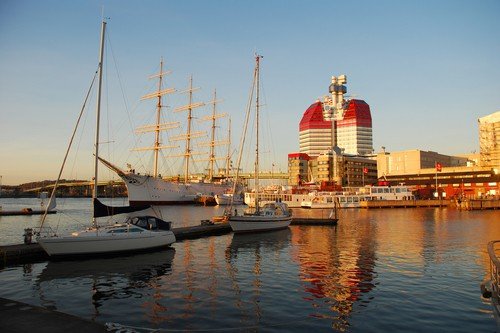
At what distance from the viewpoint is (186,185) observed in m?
140

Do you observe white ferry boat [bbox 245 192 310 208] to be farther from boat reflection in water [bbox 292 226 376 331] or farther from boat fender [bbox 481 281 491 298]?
boat fender [bbox 481 281 491 298]

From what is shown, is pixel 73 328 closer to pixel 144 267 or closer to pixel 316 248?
pixel 144 267

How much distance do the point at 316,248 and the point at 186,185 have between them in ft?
360

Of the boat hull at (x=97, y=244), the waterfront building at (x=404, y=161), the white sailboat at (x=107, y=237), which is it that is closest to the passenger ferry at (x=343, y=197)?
the waterfront building at (x=404, y=161)

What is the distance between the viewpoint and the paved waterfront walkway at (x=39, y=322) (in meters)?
11.5

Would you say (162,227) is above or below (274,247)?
above

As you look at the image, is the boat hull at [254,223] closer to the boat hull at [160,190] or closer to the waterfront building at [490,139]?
the boat hull at [160,190]

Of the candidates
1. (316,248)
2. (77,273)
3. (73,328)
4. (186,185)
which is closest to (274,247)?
(316,248)

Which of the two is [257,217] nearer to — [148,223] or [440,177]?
[148,223]

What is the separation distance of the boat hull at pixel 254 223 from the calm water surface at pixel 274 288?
9046 millimetres

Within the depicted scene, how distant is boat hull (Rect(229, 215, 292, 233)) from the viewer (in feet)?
Result: 142

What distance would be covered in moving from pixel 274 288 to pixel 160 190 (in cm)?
10941

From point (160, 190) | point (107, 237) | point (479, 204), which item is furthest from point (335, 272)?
point (160, 190)

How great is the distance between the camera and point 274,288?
19922mm
